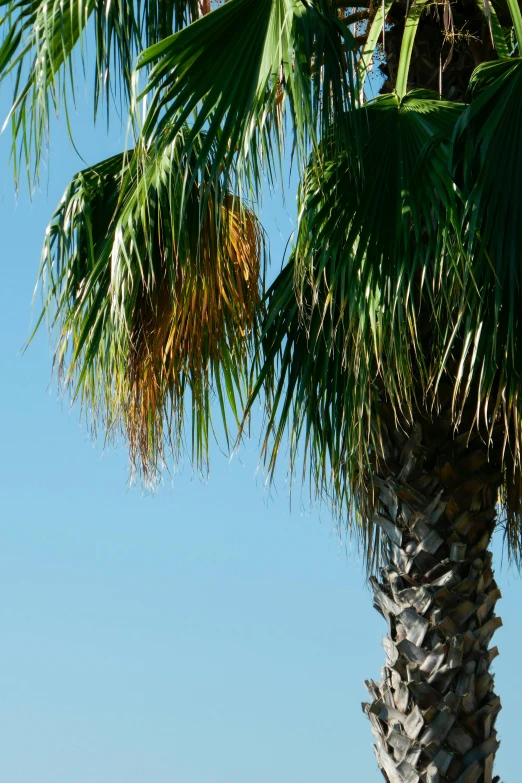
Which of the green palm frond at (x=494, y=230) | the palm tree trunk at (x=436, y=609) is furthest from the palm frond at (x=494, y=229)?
the palm tree trunk at (x=436, y=609)

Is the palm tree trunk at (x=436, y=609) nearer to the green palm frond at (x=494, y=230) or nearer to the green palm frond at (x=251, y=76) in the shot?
the green palm frond at (x=494, y=230)

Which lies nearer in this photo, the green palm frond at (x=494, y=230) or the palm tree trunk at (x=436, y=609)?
the green palm frond at (x=494, y=230)

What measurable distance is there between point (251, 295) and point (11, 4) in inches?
68.5

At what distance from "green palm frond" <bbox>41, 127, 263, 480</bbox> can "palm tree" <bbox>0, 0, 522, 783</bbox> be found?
14 millimetres

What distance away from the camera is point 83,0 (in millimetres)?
4254

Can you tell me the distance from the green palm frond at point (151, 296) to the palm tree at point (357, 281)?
14mm

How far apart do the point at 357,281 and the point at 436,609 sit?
1.40 m

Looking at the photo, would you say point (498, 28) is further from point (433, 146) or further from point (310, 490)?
point (310, 490)

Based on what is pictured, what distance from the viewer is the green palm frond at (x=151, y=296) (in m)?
4.80

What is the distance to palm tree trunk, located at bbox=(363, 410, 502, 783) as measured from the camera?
4.23 metres

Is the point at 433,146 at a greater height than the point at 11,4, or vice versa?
the point at 11,4

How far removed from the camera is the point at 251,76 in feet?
13.0

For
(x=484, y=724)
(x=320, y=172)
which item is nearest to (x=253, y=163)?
(x=320, y=172)

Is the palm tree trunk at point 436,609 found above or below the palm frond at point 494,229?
below
